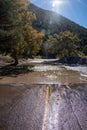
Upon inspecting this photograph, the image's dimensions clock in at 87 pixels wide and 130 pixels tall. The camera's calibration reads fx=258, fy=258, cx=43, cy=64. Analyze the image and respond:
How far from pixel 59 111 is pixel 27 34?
28.5 meters

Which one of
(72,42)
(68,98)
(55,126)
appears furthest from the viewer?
(72,42)

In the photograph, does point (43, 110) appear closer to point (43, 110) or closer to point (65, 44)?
point (43, 110)

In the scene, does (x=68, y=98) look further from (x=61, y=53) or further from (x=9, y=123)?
(x=61, y=53)

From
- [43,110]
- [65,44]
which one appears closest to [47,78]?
[43,110]

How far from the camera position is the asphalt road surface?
6.70 metres

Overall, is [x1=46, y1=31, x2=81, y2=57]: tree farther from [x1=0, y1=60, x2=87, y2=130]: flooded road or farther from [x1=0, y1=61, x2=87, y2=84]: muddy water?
[x1=0, y1=60, x2=87, y2=130]: flooded road

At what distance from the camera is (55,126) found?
657cm

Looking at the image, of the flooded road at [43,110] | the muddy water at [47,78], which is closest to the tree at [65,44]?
the muddy water at [47,78]

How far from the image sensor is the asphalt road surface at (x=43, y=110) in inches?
264

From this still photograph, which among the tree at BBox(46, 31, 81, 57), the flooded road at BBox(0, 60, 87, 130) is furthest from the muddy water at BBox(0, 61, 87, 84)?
the tree at BBox(46, 31, 81, 57)

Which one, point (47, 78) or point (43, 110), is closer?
point (43, 110)

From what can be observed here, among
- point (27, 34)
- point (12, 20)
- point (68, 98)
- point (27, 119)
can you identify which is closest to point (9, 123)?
point (27, 119)

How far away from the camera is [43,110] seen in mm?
8305

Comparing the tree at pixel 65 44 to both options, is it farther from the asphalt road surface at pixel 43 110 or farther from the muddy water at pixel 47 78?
the asphalt road surface at pixel 43 110
